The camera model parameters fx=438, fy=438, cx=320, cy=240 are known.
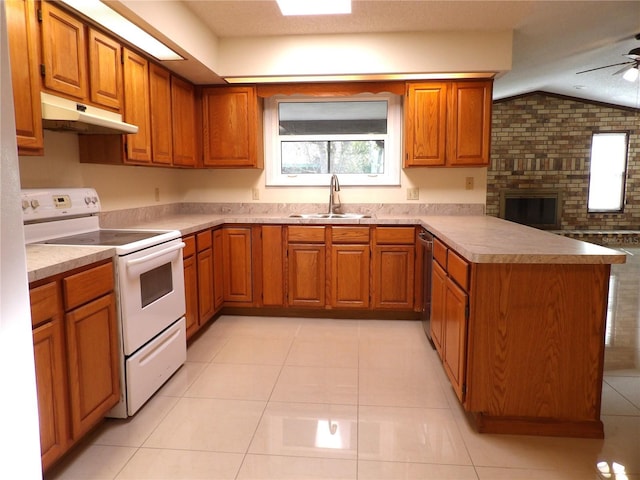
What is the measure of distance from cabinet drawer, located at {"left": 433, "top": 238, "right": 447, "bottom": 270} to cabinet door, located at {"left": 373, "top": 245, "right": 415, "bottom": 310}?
0.68m

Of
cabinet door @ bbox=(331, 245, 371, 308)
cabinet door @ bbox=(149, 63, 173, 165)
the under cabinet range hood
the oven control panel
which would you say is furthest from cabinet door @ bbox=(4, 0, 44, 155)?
cabinet door @ bbox=(331, 245, 371, 308)

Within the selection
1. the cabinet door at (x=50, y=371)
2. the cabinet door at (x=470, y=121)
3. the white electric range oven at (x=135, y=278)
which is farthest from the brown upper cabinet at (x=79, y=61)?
the cabinet door at (x=470, y=121)

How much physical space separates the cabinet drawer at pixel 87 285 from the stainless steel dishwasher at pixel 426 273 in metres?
Result: 1.97

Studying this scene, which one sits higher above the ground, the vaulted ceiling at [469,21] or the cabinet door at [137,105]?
the vaulted ceiling at [469,21]

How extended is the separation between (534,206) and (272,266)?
18.8 ft

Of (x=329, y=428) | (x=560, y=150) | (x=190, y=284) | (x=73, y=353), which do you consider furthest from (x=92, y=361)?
(x=560, y=150)

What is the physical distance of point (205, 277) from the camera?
3.28m

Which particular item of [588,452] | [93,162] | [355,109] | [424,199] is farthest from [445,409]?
[355,109]

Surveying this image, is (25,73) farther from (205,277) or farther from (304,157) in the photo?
(304,157)

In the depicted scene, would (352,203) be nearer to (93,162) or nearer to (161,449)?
(93,162)

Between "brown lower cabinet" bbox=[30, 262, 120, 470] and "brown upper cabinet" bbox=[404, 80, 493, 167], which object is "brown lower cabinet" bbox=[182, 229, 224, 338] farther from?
"brown upper cabinet" bbox=[404, 80, 493, 167]

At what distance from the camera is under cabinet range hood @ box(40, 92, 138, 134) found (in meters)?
1.98

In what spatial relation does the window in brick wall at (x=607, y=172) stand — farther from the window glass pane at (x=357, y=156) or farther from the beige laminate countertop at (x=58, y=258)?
the beige laminate countertop at (x=58, y=258)

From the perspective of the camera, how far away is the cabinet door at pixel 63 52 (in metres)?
2.01
